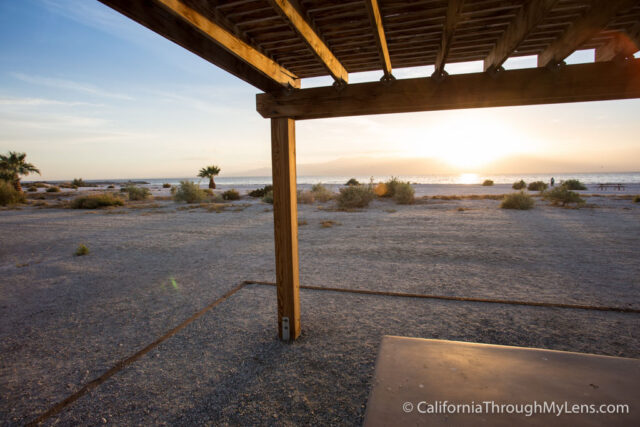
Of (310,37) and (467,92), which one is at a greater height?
(310,37)

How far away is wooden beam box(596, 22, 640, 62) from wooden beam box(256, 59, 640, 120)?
0.25 feet

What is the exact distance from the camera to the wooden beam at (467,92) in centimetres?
216

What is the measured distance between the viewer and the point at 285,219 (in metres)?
2.87

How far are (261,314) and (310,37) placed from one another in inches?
126

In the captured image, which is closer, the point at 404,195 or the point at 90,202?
the point at 90,202

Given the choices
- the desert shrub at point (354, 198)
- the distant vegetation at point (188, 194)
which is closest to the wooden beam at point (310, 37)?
the desert shrub at point (354, 198)

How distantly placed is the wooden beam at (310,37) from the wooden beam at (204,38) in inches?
18.6

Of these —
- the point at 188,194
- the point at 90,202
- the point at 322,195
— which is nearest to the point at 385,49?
the point at 322,195

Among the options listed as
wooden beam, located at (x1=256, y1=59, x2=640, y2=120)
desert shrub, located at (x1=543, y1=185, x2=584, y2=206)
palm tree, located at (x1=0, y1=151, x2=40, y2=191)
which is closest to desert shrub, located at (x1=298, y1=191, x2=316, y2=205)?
desert shrub, located at (x1=543, y1=185, x2=584, y2=206)

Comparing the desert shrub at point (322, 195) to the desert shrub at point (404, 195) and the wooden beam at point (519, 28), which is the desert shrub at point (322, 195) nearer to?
the desert shrub at point (404, 195)

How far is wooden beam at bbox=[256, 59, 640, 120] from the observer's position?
2164mm

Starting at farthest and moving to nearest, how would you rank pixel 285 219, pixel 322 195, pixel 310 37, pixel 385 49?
pixel 322 195
pixel 285 219
pixel 385 49
pixel 310 37

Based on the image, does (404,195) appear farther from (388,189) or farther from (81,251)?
(81,251)

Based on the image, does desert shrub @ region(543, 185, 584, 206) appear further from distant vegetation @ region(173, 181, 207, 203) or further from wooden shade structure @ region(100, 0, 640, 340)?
distant vegetation @ region(173, 181, 207, 203)
